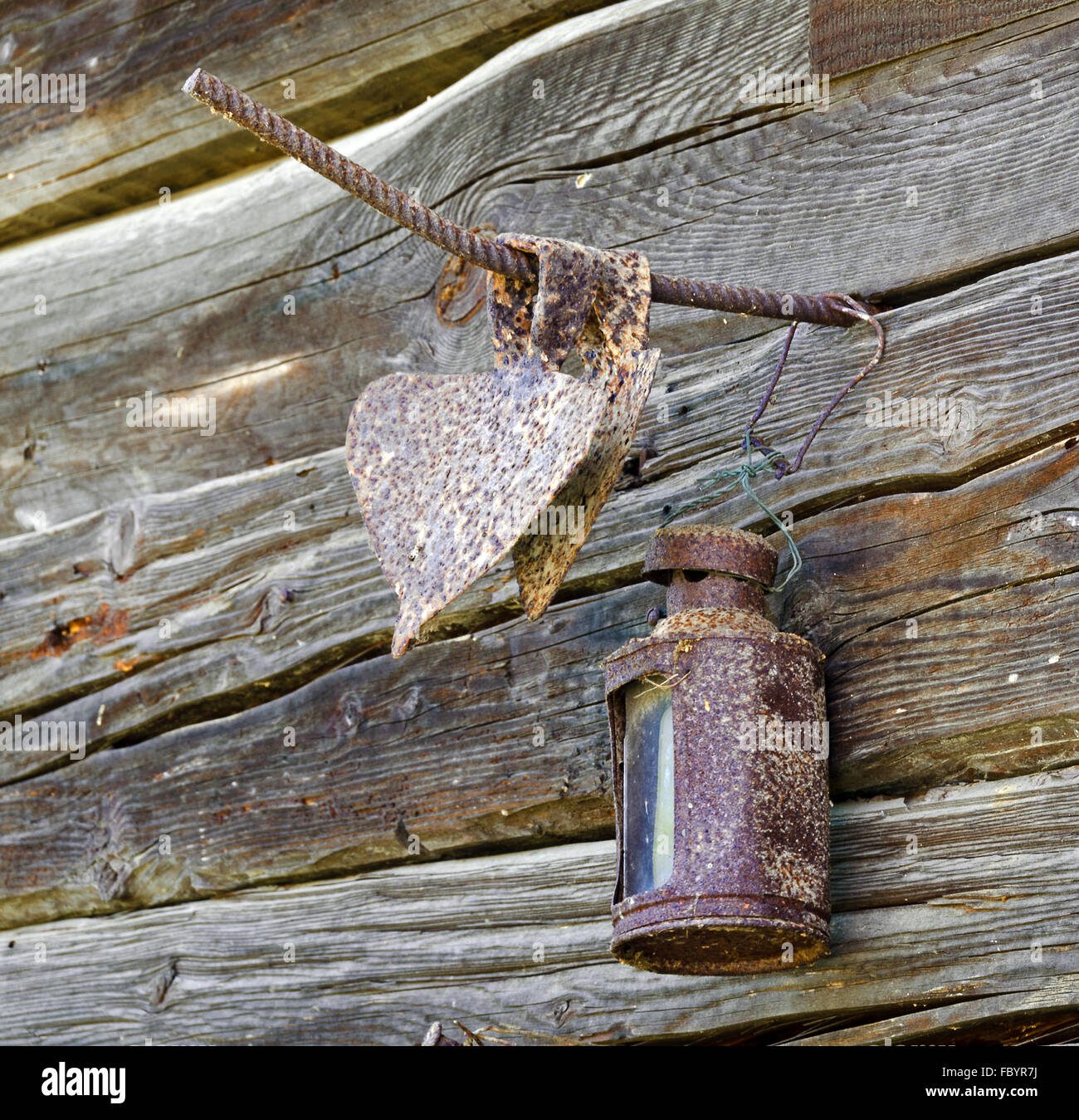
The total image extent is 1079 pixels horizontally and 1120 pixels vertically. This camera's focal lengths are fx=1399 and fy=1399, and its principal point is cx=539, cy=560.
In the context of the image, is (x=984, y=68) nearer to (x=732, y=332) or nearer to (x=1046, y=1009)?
(x=732, y=332)

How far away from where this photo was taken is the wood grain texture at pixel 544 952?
1.66 metres

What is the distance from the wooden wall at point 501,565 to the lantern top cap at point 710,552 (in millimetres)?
179

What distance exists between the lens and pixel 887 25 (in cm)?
197

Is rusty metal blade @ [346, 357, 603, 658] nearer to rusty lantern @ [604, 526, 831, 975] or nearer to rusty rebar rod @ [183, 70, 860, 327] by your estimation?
rusty rebar rod @ [183, 70, 860, 327]

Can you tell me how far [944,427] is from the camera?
1826 mm

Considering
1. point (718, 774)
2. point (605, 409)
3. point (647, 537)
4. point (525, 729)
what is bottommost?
point (718, 774)

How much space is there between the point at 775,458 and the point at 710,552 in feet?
0.82

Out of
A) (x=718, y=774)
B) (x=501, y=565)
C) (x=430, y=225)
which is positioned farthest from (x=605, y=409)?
(x=501, y=565)

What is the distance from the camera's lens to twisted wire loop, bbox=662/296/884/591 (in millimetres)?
1804

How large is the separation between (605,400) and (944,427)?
644 millimetres

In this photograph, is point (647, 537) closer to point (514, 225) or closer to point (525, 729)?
point (525, 729)

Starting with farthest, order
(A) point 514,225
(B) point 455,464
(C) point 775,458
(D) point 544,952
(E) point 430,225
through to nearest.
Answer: (A) point 514,225 → (D) point 544,952 → (C) point 775,458 → (B) point 455,464 → (E) point 430,225

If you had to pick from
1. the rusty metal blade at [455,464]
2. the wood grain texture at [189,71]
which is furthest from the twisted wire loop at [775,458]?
the wood grain texture at [189,71]
